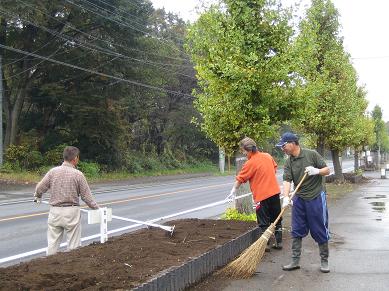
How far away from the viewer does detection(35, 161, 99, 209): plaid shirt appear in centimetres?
664

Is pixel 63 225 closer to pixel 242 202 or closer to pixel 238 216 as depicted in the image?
pixel 238 216

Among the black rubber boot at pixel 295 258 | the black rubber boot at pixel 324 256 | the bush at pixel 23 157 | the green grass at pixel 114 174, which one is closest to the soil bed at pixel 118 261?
the black rubber boot at pixel 295 258

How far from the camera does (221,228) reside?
324 inches

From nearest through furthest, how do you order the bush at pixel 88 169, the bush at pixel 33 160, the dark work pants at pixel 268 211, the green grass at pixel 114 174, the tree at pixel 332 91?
the dark work pants at pixel 268 211 < the tree at pixel 332 91 < the green grass at pixel 114 174 < the bush at pixel 33 160 < the bush at pixel 88 169

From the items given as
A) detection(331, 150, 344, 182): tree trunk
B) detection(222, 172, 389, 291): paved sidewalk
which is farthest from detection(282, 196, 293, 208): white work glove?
detection(331, 150, 344, 182): tree trunk

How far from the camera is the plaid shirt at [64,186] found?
6641 mm

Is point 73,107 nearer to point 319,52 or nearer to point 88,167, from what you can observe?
point 88,167

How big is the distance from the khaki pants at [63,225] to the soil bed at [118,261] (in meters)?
0.37

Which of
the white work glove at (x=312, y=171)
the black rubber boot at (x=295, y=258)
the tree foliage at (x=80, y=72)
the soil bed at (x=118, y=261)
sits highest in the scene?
the tree foliage at (x=80, y=72)

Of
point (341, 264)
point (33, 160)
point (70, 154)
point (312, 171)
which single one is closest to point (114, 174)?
point (33, 160)

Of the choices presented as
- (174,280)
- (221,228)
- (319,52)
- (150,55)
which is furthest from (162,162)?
(174,280)

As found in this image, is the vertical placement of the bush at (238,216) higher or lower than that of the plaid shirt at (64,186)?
lower

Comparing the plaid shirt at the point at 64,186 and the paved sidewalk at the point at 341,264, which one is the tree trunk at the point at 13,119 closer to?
the paved sidewalk at the point at 341,264

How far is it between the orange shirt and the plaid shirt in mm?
2579
